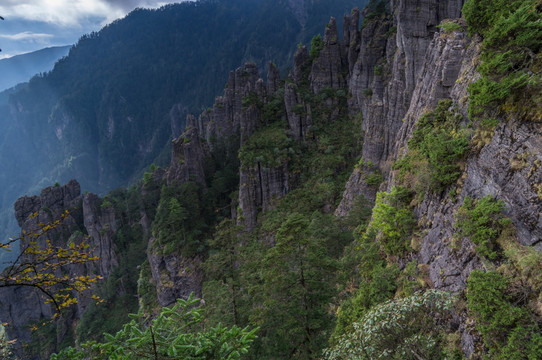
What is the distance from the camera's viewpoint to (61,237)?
4759cm

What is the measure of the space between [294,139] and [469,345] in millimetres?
34735

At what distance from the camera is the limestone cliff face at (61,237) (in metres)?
45.6

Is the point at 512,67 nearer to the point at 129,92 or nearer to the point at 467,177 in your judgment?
→ the point at 467,177

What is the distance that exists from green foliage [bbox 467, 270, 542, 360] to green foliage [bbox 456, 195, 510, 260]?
0.76 metres

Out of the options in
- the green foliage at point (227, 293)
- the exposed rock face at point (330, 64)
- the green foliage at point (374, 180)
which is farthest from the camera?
the exposed rock face at point (330, 64)

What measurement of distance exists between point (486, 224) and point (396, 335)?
3.47m

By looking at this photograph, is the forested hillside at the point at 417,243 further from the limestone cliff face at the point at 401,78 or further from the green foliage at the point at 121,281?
the green foliage at the point at 121,281

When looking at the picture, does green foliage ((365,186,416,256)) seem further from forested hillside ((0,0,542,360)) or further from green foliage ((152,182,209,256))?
green foliage ((152,182,209,256))

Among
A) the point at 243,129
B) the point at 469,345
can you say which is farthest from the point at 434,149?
the point at 243,129

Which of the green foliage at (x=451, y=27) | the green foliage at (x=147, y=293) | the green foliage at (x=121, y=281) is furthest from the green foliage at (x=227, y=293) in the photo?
the green foliage at (x=121, y=281)

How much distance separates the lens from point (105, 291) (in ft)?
139

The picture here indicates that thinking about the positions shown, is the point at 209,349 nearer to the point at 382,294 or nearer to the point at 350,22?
the point at 382,294

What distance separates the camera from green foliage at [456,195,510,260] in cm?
687

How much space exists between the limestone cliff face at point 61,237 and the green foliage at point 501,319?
163 ft
